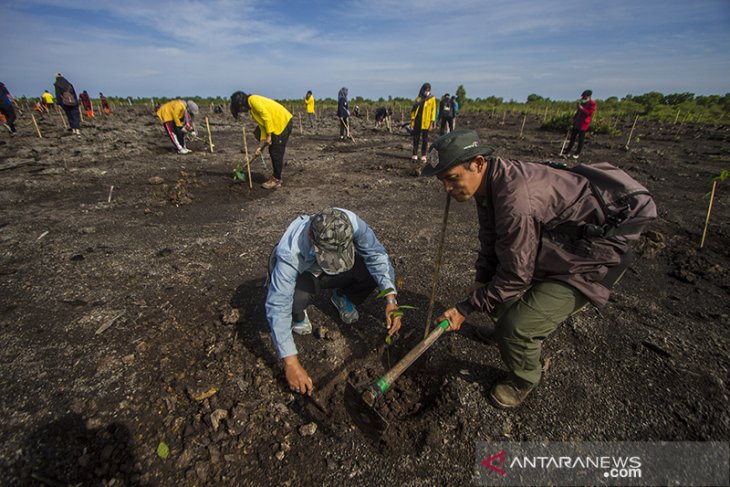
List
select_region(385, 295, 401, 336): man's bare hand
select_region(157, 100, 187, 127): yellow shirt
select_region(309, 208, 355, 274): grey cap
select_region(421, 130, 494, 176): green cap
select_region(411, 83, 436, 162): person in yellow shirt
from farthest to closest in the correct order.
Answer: select_region(157, 100, 187, 127): yellow shirt → select_region(411, 83, 436, 162): person in yellow shirt → select_region(385, 295, 401, 336): man's bare hand → select_region(309, 208, 355, 274): grey cap → select_region(421, 130, 494, 176): green cap

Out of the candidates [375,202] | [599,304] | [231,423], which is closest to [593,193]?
[599,304]

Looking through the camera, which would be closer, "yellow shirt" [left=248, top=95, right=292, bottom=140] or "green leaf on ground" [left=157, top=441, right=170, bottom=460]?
"green leaf on ground" [left=157, top=441, right=170, bottom=460]

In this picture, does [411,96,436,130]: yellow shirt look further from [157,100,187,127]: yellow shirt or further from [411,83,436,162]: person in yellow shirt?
[157,100,187,127]: yellow shirt

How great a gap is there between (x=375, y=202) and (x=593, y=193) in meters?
4.73

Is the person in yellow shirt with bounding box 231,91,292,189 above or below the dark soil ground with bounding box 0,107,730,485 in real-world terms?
above

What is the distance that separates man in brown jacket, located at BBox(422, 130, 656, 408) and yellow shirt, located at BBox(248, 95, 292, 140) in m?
5.12

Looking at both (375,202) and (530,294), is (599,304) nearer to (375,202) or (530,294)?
(530,294)

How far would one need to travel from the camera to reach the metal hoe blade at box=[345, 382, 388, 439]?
1844 millimetres

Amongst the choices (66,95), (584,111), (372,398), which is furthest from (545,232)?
(66,95)

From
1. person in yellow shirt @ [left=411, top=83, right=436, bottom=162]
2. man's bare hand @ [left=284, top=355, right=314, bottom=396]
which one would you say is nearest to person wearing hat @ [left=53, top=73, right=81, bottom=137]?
person in yellow shirt @ [left=411, top=83, right=436, bottom=162]

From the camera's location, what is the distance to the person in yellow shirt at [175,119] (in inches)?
356

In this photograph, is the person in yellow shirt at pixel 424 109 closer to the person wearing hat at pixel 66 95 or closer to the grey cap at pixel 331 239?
the grey cap at pixel 331 239

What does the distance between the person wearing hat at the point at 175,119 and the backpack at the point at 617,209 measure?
34.1 ft

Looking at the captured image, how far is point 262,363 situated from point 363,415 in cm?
110
